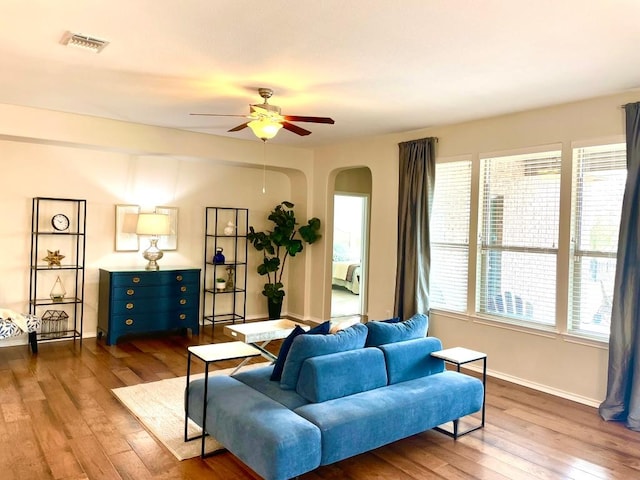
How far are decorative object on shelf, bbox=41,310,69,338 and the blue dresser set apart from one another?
420 mm

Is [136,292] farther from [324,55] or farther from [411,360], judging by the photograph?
[324,55]

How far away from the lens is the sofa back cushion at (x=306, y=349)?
302 cm

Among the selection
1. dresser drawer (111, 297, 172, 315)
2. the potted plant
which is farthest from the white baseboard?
dresser drawer (111, 297, 172, 315)

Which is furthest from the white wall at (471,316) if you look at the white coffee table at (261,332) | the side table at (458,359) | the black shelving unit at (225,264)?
the white coffee table at (261,332)

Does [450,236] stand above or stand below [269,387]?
above

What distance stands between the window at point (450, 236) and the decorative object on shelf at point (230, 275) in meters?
3.06

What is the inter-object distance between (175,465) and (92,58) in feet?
9.72

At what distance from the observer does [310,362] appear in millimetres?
2941

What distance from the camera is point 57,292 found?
5.78 metres

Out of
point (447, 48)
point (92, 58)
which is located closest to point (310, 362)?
point (447, 48)

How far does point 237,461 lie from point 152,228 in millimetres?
3727

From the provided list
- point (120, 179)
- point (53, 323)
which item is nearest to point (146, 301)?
point (53, 323)

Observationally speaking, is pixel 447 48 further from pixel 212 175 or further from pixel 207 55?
pixel 212 175

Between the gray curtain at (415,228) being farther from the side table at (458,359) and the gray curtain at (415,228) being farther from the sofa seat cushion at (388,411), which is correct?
the sofa seat cushion at (388,411)
